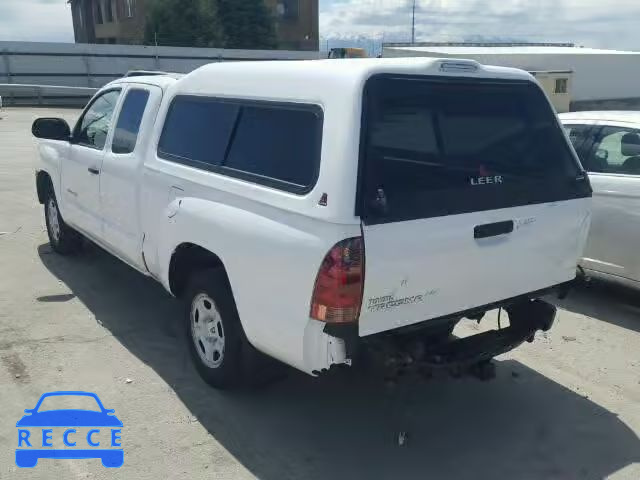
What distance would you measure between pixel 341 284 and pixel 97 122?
3.62 m

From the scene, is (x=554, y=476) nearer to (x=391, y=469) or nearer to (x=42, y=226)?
(x=391, y=469)

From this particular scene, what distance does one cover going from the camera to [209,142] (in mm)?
4039

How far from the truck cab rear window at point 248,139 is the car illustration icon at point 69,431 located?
1.64 m

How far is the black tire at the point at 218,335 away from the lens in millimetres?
3734

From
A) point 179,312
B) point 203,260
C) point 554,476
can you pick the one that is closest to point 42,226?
point 179,312

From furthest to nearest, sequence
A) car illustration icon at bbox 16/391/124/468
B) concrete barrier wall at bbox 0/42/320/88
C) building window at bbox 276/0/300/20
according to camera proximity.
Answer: building window at bbox 276/0/300/20 → concrete barrier wall at bbox 0/42/320/88 → car illustration icon at bbox 16/391/124/468

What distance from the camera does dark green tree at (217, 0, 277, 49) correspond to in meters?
42.1

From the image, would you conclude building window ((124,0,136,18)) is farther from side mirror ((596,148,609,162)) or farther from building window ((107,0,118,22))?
side mirror ((596,148,609,162))

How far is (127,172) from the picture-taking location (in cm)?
479

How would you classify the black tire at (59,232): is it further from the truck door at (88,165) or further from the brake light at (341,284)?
the brake light at (341,284)

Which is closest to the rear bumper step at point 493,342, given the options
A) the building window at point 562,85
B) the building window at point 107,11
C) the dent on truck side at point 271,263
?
the dent on truck side at point 271,263

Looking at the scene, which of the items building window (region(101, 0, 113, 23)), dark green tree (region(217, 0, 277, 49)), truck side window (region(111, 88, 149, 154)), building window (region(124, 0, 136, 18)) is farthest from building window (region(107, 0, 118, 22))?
truck side window (region(111, 88, 149, 154))

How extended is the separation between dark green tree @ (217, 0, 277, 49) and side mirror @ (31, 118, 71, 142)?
1499 inches

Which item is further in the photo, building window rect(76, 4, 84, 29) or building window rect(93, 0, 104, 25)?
building window rect(76, 4, 84, 29)
